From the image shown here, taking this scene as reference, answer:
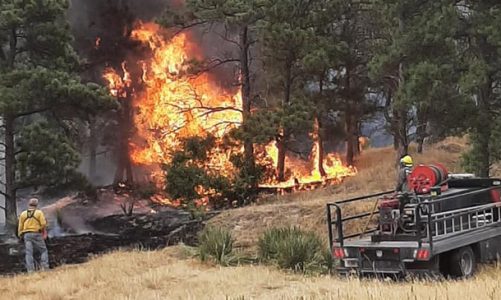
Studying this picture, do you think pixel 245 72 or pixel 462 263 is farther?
pixel 245 72

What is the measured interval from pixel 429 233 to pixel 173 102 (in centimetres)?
1985

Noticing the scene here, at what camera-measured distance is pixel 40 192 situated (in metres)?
23.7

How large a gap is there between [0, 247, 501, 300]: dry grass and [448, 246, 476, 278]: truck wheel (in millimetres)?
227

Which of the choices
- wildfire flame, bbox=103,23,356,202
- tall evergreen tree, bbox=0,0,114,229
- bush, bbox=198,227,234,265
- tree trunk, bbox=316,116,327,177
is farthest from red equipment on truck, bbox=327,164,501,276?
tree trunk, bbox=316,116,327,177

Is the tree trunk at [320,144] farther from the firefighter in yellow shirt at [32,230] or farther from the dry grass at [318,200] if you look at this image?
the firefighter in yellow shirt at [32,230]

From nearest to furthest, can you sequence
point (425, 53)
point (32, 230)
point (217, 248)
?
1. point (217, 248)
2. point (32, 230)
3. point (425, 53)

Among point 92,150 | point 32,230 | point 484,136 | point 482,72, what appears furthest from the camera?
point 92,150

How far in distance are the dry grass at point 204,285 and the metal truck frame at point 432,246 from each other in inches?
15.6

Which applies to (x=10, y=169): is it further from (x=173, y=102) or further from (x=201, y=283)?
(x=201, y=283)

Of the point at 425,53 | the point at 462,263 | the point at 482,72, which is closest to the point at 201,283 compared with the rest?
the point at 462,263

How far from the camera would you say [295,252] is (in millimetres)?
12555

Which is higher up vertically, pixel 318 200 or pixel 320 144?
pixel 320 144

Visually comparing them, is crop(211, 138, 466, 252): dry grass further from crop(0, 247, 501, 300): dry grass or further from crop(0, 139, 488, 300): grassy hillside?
crop(0, 247, 501, 300): dry grass

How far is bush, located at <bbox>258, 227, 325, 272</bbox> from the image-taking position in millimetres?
12492
